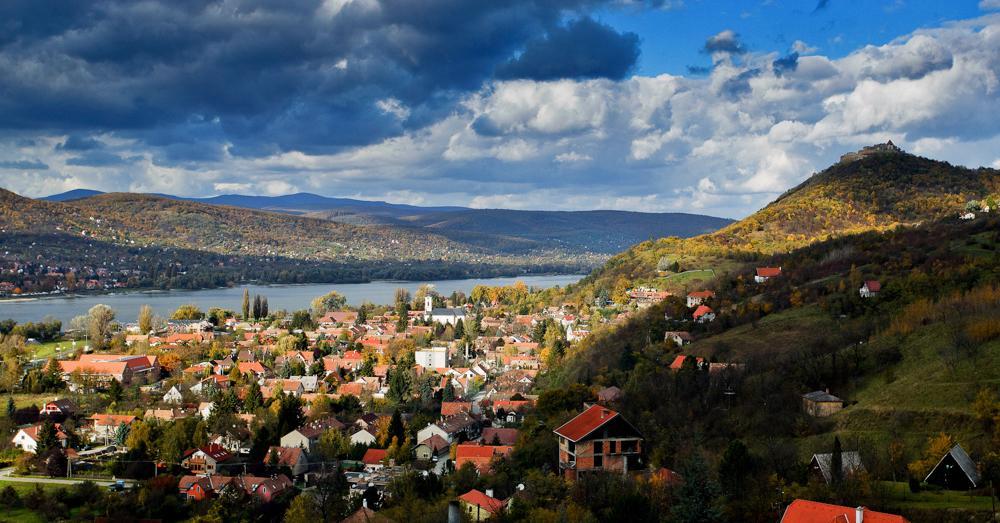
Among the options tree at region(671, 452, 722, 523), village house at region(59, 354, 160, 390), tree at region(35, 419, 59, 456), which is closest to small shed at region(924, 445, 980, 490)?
tree at region(671, 452, 722, 523)

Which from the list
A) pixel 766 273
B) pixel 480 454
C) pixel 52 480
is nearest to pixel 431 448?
pixel 480 454

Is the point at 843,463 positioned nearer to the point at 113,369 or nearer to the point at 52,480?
the point at 52,480

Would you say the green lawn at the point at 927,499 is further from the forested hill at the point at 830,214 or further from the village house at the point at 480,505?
the forested hill at the point at 830,214

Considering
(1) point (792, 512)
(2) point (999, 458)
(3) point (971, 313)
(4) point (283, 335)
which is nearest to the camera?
(1) point (792, 512)

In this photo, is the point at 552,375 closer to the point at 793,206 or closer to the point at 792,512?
the point at 792,512

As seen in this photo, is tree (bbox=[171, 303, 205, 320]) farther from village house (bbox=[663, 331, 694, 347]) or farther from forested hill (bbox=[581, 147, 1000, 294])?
village house (bbox=[663, 331, 694, 347])

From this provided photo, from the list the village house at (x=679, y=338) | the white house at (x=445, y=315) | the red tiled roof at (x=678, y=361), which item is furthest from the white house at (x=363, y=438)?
the white house at (x=445, y=315)

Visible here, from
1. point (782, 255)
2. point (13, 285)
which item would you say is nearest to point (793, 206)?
point (782, 255)
